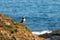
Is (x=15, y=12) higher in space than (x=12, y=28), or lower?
lower

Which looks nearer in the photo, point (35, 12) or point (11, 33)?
point (11, 33)

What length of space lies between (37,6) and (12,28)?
33.8 m

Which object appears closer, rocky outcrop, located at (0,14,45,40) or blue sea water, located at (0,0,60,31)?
rocky outcrop, located at (0,14,45,40)

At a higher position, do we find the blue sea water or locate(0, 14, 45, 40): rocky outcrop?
locate(0, 14, 45, 40): rocky outcrop

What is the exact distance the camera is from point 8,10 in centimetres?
4219

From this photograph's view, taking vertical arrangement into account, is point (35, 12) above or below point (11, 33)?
below

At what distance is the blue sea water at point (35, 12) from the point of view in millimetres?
33969

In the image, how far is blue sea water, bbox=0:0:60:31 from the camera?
33969 millimetres

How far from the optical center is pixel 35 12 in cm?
4162

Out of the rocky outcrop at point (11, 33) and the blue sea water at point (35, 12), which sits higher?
the rocky outcrop at point (11, 33)

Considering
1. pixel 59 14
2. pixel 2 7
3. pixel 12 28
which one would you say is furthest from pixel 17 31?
pixel 2 7

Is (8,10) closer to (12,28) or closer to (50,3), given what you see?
(50,3)

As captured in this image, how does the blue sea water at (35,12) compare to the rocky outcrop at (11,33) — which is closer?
the rocky outcrop at (11,33)

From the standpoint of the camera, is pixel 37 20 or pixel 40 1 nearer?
pixel 37 20
